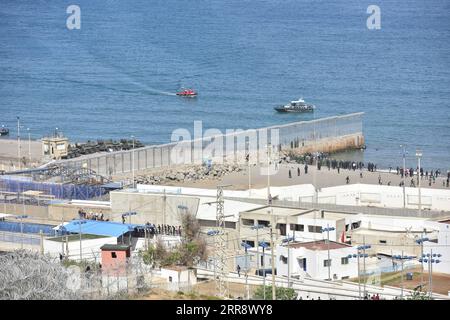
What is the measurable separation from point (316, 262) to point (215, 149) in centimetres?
909

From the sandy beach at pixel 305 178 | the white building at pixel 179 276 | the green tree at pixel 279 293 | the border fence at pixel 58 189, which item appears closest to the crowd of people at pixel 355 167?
the sandy beach at pixel 305 178

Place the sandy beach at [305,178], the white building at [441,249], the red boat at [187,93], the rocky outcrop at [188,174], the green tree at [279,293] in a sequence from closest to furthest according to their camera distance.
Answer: the green tree at [279,293]
the white building at [441,249]
the sandy beach at [305,178]
the rocky outcrop at [188,174]
the red boat at [187,93]

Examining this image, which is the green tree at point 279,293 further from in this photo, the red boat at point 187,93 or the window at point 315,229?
the red boat at point 187,93

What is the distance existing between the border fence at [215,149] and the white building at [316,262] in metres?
7.00

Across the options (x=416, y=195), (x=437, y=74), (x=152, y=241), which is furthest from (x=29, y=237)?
(x=437, y=74)

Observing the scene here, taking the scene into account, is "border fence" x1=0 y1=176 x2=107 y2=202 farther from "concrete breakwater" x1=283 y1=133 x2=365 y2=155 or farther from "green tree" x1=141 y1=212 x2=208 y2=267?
"concrete breakwater" x1=283 y1=133 x2=365 y2=155

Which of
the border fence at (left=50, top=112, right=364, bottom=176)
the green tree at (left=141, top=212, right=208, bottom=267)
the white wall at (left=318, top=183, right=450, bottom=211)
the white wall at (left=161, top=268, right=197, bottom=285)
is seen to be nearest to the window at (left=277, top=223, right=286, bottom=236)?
the green tree at (left=141, top=212, right=208, bottom=267)

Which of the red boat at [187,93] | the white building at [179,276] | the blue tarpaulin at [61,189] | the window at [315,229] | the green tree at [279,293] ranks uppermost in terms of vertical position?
the red boat at [187,93]

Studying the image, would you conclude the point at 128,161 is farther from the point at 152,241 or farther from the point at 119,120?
the point at 119,120

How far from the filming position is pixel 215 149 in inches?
966

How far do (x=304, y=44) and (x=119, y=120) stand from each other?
15.2 metres

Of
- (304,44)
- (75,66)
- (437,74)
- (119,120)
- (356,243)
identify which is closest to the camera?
(356,243)

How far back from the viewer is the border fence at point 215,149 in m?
23.2

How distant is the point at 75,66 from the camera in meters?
42.3
